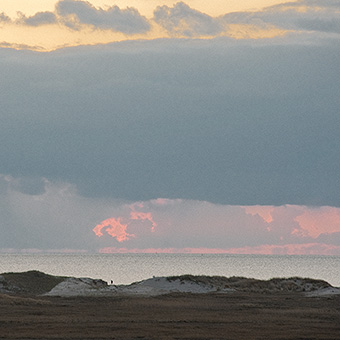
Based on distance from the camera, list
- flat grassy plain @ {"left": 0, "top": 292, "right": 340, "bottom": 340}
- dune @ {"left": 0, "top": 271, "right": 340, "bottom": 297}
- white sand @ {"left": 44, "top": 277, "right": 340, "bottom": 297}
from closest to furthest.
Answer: flat grassy plain @ {"left": 0, "top": 292, "right": 340, "bottom": 340}, white sand @ {"left": 44, "top": 277, "right": 340, "bottom": 297}, dune @ {"left": 0, "top": 271, "right": 340, "bottom": 297}

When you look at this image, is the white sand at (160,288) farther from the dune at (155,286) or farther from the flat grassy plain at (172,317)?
the flat grassy plain at (172,317)

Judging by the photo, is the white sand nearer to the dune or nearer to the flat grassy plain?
the dune

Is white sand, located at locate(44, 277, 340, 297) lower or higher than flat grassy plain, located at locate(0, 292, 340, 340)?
higher

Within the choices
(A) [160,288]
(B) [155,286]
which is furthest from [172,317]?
(B) [155,286]

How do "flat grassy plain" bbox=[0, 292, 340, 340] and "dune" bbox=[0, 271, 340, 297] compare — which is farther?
"dune" bbox=[0, 271, 340, 297]

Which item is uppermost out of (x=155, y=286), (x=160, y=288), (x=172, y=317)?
(x=155, y=286)

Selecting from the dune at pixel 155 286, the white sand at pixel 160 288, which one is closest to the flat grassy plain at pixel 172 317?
the white sand at pixel 160 288

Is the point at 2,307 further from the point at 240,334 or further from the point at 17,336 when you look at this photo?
the point at 240,334

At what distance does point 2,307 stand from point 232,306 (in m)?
17.3

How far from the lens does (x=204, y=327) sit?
154ft

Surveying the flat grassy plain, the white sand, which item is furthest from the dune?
the flat grassy plain

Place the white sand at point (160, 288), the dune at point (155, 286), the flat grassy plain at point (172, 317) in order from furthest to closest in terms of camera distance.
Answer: the dune at point (155, 286) → the white sand at point (160, 288) → the flat grassy plain at point (172, 317)

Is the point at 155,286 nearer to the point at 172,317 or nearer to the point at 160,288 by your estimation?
the point at 160,288

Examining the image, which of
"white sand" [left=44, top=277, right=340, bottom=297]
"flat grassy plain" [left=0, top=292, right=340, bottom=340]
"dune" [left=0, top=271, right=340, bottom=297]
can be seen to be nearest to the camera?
"flat grassy plain" [left=0, top=292, right=340, bottom=340]
